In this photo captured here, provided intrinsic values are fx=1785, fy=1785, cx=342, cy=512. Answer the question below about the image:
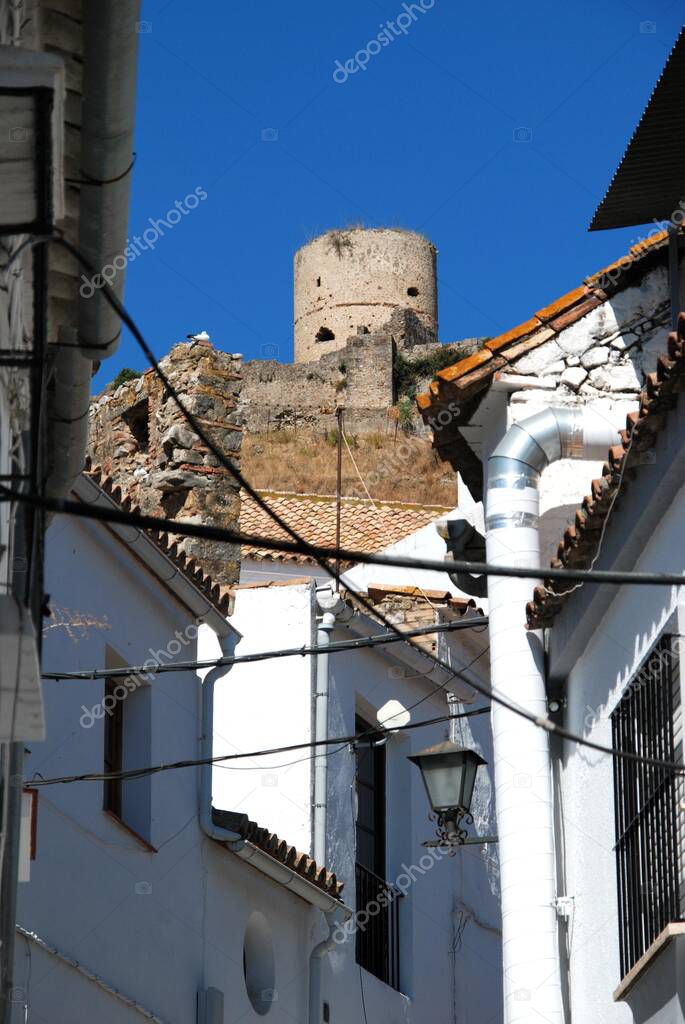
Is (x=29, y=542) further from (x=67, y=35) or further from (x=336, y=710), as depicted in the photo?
(x=336, y=710)

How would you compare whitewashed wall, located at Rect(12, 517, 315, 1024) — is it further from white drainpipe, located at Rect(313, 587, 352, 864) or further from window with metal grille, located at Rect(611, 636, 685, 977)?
window with metal grille, located at Rect(611, 636, 685, 977)

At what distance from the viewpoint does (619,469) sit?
9.60 m

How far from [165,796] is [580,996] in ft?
14.5

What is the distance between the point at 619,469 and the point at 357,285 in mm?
56047

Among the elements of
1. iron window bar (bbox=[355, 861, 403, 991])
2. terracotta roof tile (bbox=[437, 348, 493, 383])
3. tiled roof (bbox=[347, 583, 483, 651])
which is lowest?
iron window bar (bbox=[355, 861, 403, 991])

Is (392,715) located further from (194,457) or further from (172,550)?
(172,550)

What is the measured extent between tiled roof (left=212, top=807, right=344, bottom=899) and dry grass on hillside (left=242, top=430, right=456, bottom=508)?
3166cm

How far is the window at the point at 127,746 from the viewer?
13.5 meters

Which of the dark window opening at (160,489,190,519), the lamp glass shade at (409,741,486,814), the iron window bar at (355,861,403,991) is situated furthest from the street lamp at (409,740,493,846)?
the dark window opening at (160,489,190,519)

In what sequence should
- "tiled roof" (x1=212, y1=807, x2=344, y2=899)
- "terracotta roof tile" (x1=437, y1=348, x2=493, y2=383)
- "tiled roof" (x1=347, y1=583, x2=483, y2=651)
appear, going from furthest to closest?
1. "tiled roof" (x1=347, y1=583, x2=483, y2=651)
2. "tiled roof" (x1=212, y1=807, x2=344, y2=899)
3. "terracotta roof tile" (x1=437, y1=348, x2=493, y2=383)

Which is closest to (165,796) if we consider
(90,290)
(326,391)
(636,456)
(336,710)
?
(336,710)

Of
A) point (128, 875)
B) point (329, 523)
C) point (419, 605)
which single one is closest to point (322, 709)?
point (419, 605)

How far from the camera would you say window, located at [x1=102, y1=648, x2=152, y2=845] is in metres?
13.5

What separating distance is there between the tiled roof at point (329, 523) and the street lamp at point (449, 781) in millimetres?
11575
